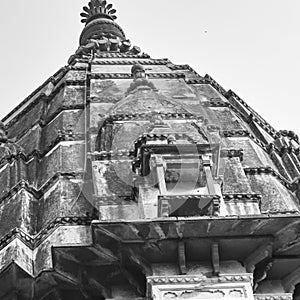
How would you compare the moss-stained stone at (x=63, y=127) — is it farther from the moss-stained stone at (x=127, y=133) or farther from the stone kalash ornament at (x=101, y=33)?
the stone kalash ornament at (x=101, y=33)

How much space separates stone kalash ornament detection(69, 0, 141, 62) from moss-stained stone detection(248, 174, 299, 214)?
1361 centimetres

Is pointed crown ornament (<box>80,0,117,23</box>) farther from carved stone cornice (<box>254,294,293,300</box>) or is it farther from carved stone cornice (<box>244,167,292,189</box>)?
carved stone cornice (<box>254,294,293,300</box>)

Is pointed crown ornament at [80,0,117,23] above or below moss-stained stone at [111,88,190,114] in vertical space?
above

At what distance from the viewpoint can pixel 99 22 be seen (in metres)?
34.2

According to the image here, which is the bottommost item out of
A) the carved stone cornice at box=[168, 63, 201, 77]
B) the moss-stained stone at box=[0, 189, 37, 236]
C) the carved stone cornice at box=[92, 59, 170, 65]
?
the moss-stained stone at box=[0, 189, 37, 236]

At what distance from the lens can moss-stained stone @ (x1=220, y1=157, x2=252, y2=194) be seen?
15883 millimetres

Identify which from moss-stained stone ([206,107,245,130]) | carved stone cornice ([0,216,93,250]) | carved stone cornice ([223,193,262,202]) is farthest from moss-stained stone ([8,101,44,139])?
carved stone cornice ([223,193,262,202])

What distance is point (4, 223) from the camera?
625 inches

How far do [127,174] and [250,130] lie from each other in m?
5.54

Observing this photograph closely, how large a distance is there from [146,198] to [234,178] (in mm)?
2284

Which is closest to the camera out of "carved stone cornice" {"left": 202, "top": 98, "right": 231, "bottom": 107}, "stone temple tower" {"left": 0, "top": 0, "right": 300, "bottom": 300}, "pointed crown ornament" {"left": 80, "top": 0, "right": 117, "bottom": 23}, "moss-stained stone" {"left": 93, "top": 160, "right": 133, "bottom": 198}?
"stone temple tower" {"left": 0, "top": 0, "right": 300, "bottom": 300}

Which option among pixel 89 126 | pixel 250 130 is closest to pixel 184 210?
pixel 89 126

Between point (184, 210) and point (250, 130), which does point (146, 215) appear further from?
point (250, 130)

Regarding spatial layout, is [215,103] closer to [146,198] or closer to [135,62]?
[135,62]
